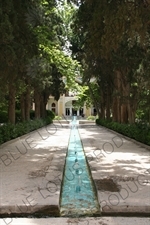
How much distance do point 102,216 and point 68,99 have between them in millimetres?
71365

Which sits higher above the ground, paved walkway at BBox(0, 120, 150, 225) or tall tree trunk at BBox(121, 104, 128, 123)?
tall tree trunk at BBox(121, 104, 128, 123)

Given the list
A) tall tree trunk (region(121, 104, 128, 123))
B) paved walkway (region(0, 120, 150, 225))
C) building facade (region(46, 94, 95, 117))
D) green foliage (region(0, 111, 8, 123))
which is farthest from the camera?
building facade (region(46, 94, 95, 117))

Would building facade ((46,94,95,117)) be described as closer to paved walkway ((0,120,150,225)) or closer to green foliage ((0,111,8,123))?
green foliage ((0,111,8,123))

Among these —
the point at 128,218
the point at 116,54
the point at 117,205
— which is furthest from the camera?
the point at 116,54

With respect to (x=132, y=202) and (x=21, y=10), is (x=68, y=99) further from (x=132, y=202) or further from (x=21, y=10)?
(x=132, y=202)

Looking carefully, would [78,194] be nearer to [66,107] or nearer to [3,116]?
[3,116]

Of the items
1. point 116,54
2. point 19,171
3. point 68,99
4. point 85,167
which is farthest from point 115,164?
point 68,99

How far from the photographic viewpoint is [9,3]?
10547mm

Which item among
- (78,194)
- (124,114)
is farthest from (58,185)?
(124,114)

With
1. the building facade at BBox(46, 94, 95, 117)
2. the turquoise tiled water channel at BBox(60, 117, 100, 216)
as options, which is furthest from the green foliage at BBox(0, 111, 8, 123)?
the building facade at BBox(46, 94, 95, 117)

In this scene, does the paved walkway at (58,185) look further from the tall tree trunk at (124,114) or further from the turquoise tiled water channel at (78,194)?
the tall tree trunk at (124,114)

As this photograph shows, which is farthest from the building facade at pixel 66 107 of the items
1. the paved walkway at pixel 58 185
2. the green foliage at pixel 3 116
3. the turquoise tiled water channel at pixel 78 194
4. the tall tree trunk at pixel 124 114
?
the turquoise tiled water channel at pixel 78 194

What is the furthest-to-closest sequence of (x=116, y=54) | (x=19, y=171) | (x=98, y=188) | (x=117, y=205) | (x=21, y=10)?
(x=116, y=54), (x=21, y=10), (x=19, y=171), (x=98, y=188), (x=117, y=205)

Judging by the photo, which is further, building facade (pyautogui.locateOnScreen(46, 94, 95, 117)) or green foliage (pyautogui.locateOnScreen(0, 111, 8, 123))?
building facade (pyautogui.locateOnScreen(46, 94, 95, 117))
